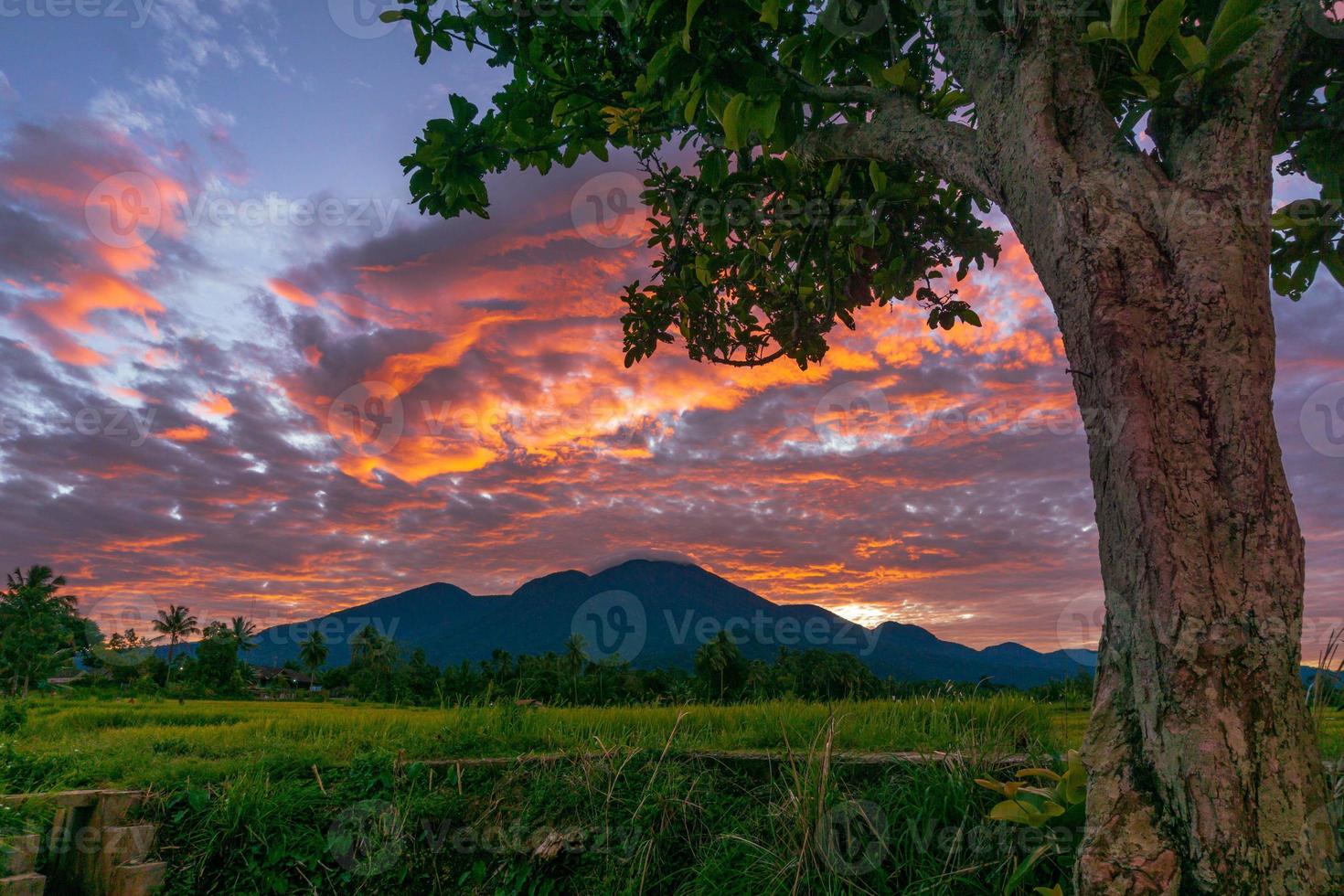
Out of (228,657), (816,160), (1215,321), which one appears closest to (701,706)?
(816,160)

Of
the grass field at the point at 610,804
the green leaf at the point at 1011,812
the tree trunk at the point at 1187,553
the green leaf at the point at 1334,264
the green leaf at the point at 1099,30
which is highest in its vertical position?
the green leaf at the point at 1099,30

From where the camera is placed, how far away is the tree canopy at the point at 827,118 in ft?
9.14

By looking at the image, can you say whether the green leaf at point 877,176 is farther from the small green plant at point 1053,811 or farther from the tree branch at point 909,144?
the small green plant at point 1053,811

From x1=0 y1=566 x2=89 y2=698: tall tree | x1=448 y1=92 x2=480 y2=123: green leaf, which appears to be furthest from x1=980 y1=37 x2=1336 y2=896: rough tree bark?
x1=0 y1=566 x2=89 y2=698: tall tree

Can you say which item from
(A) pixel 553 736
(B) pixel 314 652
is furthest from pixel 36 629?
(A) pixel 553 736

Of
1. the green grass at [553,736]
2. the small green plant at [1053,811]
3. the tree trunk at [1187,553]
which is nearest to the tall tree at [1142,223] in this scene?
the tree trunk at [1187,553]

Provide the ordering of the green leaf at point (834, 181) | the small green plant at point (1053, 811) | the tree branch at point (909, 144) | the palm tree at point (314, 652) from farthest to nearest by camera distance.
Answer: the palm tree at point (314, 652) < the green leaf at point (834, 181) < the tree branch at point (909, 144) < the small green plant at point (1053, 811)

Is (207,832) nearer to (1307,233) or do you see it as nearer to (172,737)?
(172,737)

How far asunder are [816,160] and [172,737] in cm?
701

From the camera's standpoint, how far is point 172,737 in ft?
21.4

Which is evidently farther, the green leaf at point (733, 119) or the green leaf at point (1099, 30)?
the green leaf at point (733, 119)

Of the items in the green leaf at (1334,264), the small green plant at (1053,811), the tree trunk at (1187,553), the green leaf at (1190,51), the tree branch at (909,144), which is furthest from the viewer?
the green leaf at (1334,264)

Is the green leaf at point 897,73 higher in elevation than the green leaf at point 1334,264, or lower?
higher

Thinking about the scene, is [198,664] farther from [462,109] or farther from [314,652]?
[462,109]
